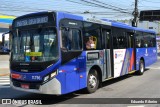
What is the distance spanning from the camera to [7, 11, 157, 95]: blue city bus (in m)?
9.45

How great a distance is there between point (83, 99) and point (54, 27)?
265cm

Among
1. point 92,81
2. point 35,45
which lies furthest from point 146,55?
point 35,45

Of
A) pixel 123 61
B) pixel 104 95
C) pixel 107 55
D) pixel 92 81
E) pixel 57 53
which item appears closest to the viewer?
pixel 57 53

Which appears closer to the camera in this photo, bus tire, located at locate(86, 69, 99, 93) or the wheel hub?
bus tire, located at locate(86, 69, 99, 93)

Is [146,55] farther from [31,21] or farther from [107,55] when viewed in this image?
[31,21]

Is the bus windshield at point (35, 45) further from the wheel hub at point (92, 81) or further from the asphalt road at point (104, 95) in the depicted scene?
the wheel hub at point (92, 81)

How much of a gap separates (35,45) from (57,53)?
822mm

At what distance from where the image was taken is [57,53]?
945 centimetres

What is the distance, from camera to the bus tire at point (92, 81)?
11296 millimetres

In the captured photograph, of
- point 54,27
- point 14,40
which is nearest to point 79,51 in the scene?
point 54,27

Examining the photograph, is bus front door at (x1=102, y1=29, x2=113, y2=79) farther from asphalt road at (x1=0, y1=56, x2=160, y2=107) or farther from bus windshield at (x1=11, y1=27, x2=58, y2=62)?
bus windshield at (x1=11, y1=27, x2=58, y2=62)

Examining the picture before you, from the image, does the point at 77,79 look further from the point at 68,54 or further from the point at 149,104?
the point at 149,104

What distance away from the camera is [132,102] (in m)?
9.57

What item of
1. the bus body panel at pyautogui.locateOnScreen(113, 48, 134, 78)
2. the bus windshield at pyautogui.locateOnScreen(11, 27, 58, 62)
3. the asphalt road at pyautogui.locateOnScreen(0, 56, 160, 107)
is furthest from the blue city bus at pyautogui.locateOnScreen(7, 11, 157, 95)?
the bus body panel at pyautogui.locateOnScreen(113, 48, 134, 78)
